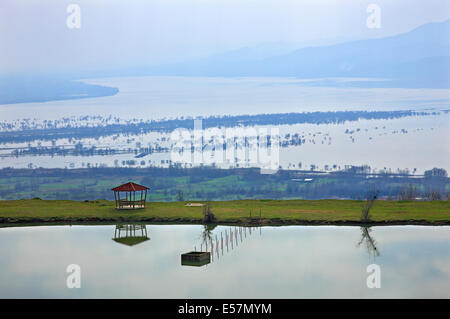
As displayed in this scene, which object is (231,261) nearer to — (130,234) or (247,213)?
(130,234)

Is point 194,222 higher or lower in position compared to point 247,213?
lower

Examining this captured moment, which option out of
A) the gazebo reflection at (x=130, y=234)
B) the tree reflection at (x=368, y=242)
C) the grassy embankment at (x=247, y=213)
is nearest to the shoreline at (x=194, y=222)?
the grassy embankment at (x=247, y=213)

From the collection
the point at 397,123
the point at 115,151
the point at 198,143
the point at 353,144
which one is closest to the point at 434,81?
the point at 397,123

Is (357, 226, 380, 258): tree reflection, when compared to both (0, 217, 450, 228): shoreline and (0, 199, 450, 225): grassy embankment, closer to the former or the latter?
(0, 217, 450, 228): shoreline

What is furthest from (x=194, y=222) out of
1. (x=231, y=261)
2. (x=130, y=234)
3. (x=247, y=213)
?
(x=231, y=261)

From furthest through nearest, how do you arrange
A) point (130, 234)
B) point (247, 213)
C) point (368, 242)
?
point (247, 213), point (130, 234), point (368, 242)

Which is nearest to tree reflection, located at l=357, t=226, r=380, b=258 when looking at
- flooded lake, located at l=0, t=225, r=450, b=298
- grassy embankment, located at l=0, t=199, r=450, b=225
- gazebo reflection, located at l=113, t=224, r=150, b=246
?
flooded lake, located at l=0, t=225, r=450, b=298

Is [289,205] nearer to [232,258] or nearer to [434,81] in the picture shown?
[232,258]
